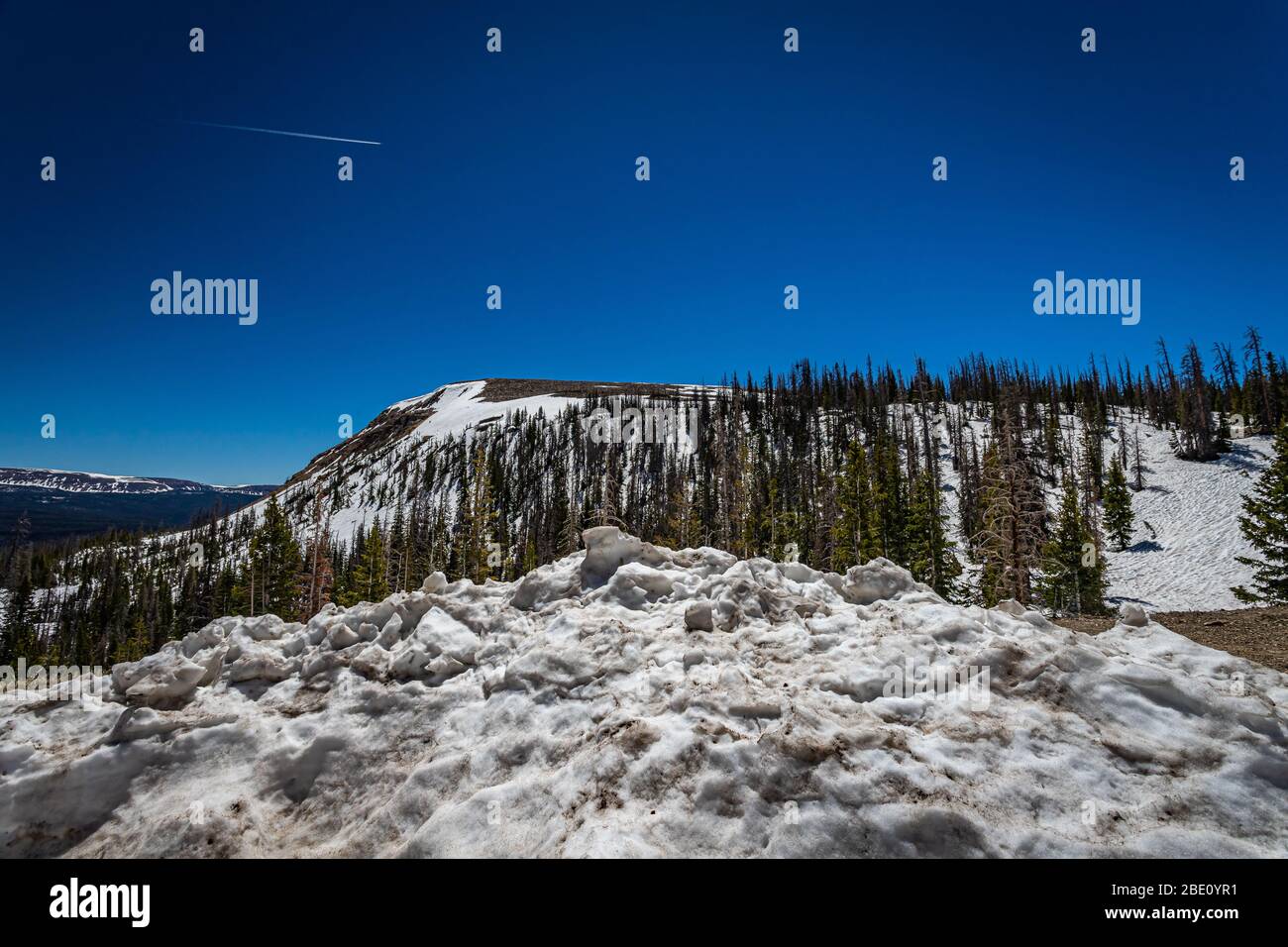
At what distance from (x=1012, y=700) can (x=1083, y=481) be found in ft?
283

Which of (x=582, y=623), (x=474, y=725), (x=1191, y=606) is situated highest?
(x=582, y=623)

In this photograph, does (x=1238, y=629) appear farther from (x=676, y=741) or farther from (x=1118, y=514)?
A: (x=1118, y=514)

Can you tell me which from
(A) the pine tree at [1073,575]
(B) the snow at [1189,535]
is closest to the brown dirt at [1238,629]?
(A) the pine tree at [1073,575]

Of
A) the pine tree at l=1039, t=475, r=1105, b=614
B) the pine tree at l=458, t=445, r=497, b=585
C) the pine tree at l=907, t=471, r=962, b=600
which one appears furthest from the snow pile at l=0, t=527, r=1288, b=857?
the pine tree at l=1039, t=475, r=1105, b=614

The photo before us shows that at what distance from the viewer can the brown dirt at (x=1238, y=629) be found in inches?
391

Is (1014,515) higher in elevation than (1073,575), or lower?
higher

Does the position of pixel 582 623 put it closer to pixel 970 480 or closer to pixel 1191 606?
pixel 1191 606

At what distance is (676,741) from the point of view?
5.32 meters

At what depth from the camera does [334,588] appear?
53.5 m

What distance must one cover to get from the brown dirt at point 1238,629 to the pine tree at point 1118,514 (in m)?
57.0

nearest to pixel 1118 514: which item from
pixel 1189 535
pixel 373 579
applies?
pixel 1189 535

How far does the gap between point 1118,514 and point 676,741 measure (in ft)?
248

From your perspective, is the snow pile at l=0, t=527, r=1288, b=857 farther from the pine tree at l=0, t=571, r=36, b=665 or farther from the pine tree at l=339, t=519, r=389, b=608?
the pine tree at l=0, t=571, r=36, b=665
